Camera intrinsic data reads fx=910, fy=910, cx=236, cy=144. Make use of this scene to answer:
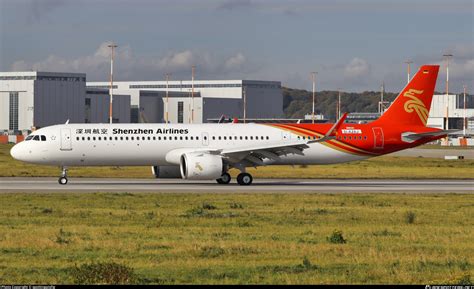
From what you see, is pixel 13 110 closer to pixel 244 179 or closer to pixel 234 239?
pixel 244 179

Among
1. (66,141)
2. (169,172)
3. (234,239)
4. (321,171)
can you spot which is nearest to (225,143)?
(169,172)

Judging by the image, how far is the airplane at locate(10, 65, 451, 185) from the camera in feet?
156

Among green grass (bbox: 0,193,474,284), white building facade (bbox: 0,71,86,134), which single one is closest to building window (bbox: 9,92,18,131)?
white building facade (bbox: 0,71,86,134)

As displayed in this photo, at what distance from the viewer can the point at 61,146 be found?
157ft

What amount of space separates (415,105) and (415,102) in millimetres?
175

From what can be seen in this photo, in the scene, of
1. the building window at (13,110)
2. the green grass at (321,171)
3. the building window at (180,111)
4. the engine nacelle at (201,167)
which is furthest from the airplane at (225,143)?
the building window at (180,111)

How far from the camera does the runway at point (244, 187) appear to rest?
43.9 meters

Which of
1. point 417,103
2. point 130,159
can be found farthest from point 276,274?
point 417,103

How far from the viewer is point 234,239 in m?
24.9

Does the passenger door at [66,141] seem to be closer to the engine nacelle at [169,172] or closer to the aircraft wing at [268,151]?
the engine nacelle at [169,172]

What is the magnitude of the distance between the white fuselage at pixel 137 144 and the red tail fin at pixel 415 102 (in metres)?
4.37

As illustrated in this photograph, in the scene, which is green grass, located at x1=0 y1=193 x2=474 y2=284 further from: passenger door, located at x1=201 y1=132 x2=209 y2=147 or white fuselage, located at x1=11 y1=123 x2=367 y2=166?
passenger door, located at x1=201 y1=132 x2=209 y2=147

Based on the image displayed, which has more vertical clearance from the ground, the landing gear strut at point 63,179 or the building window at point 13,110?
the building window at point 13,110

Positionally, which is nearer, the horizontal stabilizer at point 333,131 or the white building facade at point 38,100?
the horizontal stabilizer at point 333,131
